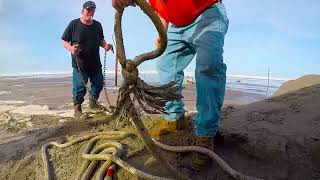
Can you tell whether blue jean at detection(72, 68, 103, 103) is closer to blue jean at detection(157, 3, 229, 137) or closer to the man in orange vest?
the man in orange vest

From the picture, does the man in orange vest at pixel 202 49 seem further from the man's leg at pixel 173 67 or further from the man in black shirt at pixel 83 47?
the man in black shirt at pixel 83 47

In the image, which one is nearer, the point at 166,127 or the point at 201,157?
the point at 201,157

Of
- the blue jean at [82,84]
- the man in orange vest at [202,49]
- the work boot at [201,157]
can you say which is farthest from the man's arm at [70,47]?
the work boot at [201,157]

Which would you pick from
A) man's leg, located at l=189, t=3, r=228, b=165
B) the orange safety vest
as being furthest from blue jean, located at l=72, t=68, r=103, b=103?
man's leg, located at l=189, t=3, r=228, b=165

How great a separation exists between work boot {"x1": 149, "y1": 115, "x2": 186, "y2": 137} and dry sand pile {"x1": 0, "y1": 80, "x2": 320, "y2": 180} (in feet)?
0.28

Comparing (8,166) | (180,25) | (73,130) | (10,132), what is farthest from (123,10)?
(10,132)

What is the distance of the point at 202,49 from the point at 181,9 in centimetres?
45

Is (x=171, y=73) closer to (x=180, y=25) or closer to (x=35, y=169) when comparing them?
(x=180, y=25)

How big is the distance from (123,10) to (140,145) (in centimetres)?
162

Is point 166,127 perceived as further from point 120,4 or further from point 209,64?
point 120,4

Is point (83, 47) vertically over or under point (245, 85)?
over

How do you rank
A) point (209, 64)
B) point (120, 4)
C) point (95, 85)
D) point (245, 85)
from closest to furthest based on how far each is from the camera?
point (120, 4)
point (209, 64)
point (95, 85)
point (245, 85)

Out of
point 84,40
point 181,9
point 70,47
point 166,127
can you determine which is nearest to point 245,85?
point 84,40

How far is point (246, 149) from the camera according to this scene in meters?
3.99
